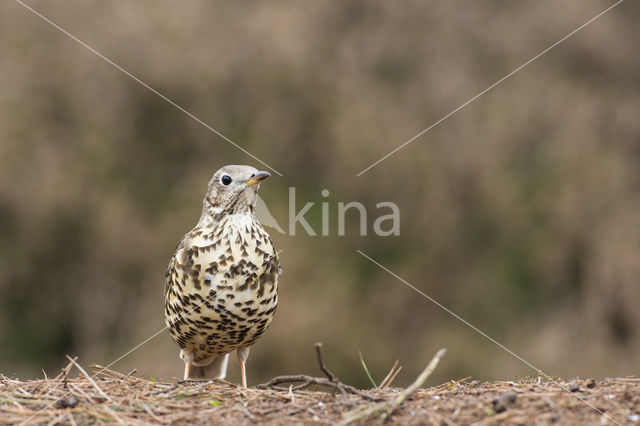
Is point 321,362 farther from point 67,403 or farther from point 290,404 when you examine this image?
point 67,403

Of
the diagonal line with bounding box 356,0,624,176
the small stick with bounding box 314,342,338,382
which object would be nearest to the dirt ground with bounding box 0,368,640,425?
the small stick with bounding box 314,342,338,382

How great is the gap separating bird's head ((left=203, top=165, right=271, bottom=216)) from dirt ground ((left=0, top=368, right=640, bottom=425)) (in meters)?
1.36

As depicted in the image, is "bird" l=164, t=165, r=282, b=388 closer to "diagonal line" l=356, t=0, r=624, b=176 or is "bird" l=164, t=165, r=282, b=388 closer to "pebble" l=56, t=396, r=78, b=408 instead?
"pebble" l=56, t=396, r=78, b=408

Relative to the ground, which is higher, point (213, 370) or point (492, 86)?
point (492, 86)

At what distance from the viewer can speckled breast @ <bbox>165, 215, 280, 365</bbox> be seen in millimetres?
3883

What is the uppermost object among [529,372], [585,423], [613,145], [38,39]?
[38,39]

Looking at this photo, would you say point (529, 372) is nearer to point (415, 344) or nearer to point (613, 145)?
point (415, 344)

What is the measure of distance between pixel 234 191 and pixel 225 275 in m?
0.65

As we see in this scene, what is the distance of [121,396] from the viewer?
3018 millimetres

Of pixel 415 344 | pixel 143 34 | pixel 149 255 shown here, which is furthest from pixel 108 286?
pixel 415 344

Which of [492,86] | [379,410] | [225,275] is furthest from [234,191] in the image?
[492,86]

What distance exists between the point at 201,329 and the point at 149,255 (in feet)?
13.2

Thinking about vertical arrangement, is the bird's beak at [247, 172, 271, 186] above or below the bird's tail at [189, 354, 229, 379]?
above

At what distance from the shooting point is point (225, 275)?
3.88 metres
